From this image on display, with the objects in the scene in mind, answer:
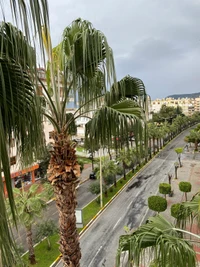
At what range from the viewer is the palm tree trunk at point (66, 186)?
3875 millimetres

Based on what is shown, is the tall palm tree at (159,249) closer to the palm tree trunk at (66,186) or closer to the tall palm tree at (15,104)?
the palm tree trunk at (66,186)

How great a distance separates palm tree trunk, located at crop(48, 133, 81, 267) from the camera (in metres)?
3.88

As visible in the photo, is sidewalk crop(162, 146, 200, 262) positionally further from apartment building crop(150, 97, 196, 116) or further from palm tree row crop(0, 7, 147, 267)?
apartment building crop(150, 97, 196, 116)

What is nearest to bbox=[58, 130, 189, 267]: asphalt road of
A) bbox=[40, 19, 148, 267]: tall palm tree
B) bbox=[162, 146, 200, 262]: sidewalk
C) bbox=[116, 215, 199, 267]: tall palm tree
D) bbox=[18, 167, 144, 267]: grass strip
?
bbox=[18, 167, 144, 267]: grass strip

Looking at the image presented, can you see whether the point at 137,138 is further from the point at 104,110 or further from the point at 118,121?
the point at 104,110

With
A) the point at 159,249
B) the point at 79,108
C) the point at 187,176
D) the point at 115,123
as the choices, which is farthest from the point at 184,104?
the point at 115,123

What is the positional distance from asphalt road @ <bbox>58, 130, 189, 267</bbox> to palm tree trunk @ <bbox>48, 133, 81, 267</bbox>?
7937mm

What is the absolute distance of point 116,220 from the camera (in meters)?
15.4

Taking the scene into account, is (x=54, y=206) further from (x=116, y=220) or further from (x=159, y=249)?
(x=159, y=249)

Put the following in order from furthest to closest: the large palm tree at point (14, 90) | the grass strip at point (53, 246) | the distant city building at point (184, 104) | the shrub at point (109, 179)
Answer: the distant city building at point (184, 104) < the shrub at point (109, 179) < the grass strip at point (53, 246) < the large palm tree at point (14, 90)

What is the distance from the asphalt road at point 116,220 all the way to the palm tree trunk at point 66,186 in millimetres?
7937

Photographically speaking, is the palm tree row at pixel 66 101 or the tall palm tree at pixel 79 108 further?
the tall palm tree at pixel 79 108

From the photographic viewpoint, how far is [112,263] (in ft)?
36.2

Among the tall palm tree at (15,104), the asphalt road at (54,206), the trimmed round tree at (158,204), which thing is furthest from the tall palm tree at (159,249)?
the asphalt road at (54,206)
